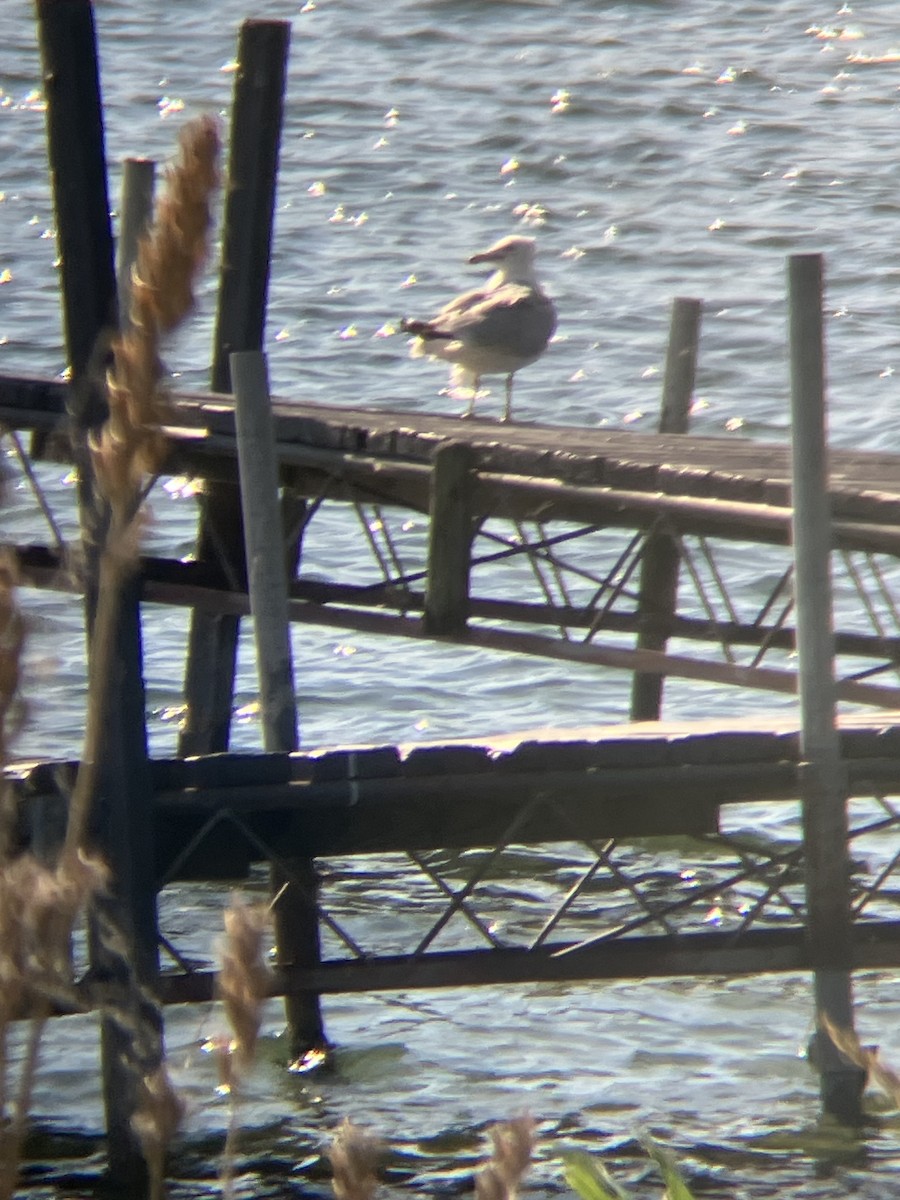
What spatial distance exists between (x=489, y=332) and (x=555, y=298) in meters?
14.4

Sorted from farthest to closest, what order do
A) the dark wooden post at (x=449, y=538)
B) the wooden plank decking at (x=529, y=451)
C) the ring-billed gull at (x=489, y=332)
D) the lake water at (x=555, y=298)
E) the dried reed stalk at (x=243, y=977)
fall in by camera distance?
the ring-billed gull at (x=489, y=332) < the dark wooden post at (x=449, y=538) < the lake water at (x=555, y=298) < the wooden plank decking at (x=529, y=451) < the dried reed stalk at (x=243, y=977)

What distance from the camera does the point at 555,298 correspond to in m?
26.6

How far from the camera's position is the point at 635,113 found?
107 ft

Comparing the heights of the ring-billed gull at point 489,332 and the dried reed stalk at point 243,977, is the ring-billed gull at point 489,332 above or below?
below

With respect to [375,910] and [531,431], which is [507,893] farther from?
[531,431]

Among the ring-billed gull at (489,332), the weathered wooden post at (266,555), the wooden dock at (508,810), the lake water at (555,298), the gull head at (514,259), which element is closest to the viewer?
the wooden dock at (508,810)

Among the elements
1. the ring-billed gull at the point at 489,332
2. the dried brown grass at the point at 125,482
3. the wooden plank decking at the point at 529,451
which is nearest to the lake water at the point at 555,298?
the dried brown grass at the point at 125,482

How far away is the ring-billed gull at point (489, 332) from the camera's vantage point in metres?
12.5

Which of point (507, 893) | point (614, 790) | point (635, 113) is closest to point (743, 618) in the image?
point (507, 893)

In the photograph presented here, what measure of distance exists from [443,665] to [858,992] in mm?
7962

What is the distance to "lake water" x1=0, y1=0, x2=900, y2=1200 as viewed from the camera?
9.27 metres

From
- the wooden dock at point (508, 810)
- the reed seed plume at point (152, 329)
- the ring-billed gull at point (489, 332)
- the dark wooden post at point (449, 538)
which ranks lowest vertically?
the wooden dock at point (508, 810)

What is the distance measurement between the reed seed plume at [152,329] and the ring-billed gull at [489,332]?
420 inches

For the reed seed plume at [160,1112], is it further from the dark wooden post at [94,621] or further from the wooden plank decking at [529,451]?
the wooden plank decking at [529,451]
